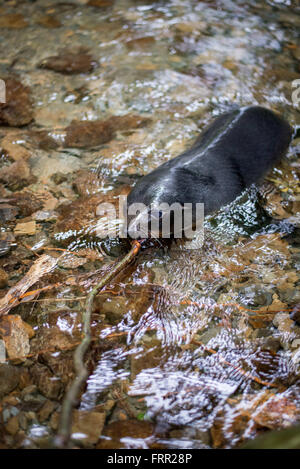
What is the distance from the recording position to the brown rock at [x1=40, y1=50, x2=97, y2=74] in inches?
210

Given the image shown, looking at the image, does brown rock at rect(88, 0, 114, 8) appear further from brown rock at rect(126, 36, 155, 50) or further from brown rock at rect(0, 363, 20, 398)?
brown rock at rect(0, 363, 20, 398)

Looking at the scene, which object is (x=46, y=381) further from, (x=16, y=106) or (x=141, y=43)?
(x=141, y=43)

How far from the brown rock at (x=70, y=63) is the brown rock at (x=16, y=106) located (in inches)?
22.3

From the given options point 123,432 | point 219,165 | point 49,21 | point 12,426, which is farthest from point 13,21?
point 123,432

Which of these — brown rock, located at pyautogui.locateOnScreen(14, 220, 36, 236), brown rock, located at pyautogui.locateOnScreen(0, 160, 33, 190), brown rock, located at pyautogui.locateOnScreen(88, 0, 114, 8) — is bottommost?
brown rock, located at pyautogui.locateOnScreen(14, 220, 36, 236)

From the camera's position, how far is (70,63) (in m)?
5.46

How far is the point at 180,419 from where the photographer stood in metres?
2.18

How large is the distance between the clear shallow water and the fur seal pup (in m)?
0.18

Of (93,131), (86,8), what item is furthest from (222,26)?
(93,131)

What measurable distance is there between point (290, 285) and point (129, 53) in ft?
13.4

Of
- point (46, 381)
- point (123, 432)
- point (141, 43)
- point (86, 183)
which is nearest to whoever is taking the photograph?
point (123, 432)

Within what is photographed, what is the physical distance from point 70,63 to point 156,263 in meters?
3.65

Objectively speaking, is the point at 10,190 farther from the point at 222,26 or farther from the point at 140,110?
the point at 222,26

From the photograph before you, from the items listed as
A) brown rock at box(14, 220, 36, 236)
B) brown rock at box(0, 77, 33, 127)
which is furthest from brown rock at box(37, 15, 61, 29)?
brown rock at box(14, 220, 36, 236)
